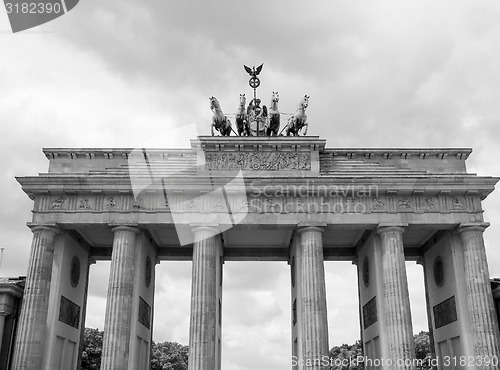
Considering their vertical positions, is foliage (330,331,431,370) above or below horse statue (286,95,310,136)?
below

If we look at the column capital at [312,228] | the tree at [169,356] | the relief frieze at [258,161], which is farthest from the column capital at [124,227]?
the tree at [169,356]

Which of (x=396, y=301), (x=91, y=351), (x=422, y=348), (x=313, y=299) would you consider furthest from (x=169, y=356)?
(x=396, y=301)

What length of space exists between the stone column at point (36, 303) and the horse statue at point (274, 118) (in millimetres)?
15286

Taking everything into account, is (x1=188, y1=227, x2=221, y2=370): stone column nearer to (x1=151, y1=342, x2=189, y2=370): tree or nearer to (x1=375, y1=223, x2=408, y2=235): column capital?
(x1=375, y1=223, x2=408, y2=235): column capital

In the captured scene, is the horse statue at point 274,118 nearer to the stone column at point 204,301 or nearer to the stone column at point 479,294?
the stone column at point 204,301

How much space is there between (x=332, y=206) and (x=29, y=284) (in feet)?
61.5

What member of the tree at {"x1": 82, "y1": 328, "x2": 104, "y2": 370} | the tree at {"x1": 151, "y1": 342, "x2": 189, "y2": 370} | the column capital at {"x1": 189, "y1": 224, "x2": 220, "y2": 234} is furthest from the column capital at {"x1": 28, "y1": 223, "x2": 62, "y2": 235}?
the tree at {"x1": 151, "y1": 342, "x2": 189, "y2": 370}

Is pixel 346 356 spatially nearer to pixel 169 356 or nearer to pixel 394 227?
pixel 169 356

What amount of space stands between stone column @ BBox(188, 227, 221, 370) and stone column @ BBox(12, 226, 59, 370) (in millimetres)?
8674

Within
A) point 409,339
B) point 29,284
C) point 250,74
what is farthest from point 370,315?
point 29,284

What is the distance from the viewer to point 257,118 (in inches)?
1404

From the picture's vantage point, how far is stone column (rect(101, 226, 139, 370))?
28.6 meters

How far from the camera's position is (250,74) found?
37.6 metres

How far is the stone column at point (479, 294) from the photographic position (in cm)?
2895
